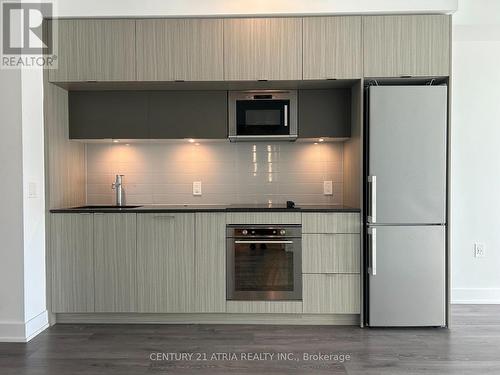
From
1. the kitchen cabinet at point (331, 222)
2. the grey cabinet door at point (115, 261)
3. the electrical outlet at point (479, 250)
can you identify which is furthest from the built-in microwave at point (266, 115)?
the electrical outlet at point (479, 250)

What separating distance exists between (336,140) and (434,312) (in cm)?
156

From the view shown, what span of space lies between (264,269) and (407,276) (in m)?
1.05

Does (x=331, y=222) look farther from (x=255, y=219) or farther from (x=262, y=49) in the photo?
(x=262, y=49)

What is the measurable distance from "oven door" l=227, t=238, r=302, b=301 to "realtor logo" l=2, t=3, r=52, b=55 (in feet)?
6.73

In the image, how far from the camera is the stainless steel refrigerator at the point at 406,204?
2922 millimetres

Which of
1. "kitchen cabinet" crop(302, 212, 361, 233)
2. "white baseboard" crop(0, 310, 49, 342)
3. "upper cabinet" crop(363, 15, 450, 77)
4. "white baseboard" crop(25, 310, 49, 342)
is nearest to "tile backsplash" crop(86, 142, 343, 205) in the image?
"kitchen cabinet" crop(302, 212, 361, 233)

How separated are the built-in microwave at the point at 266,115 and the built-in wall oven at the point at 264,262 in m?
0.79

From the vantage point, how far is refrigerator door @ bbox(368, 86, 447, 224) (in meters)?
2.92

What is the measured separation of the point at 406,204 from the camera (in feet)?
9.64

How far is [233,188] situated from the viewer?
370 centimetres

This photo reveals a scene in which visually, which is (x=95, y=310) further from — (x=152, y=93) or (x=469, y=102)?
(x=469, y=102)

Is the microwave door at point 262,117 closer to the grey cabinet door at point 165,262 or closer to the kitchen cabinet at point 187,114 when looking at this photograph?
the kitchen cabinet at point 187,114

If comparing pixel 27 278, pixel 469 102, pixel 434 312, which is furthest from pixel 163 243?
pixel 469 102

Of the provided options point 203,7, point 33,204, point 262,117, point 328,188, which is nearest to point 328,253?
point 328,188
